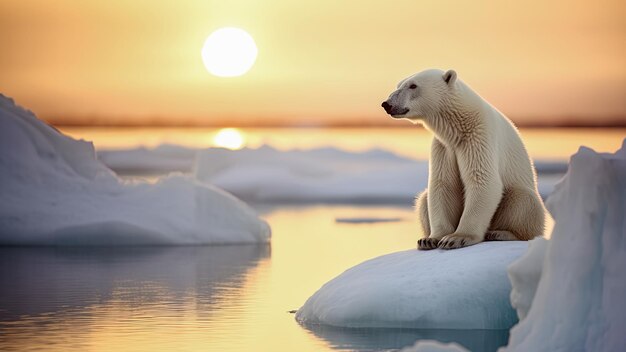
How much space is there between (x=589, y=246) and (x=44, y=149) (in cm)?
1095

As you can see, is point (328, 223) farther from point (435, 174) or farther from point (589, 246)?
point (589, 246)

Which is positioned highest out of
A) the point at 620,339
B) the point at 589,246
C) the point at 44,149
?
the point at 44,149

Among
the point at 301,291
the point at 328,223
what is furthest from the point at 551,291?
the point at 328,223

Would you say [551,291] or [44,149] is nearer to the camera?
[551,291]

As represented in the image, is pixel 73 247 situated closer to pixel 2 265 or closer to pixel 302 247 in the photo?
pixel 2 265

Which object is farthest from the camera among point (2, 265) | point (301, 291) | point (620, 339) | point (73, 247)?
point (73, 247)

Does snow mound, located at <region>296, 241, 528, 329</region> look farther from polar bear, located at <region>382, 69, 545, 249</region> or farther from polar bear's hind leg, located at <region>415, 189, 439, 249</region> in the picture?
polar bear, located at <region>382, 69, 545, 249</region>

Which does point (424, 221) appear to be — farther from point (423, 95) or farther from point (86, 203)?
point (86, 203)

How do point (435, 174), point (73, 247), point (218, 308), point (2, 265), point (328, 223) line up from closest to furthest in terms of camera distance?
point (435, 174) < point (218, 308) < point (2, 265) < point (73, 247) < point (328, 223)

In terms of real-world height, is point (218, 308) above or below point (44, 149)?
below

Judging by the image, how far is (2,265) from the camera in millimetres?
13414

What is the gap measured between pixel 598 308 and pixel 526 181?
92.9 inches

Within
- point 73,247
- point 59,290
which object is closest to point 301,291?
point 59,290

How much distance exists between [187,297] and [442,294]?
337 centimetres
